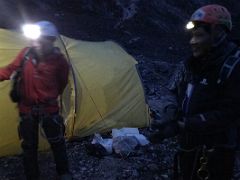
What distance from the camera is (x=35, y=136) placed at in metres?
5.88

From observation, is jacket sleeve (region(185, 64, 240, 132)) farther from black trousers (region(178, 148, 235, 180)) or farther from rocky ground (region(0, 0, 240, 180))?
rocky ground (region(0, 0, 240, 180))

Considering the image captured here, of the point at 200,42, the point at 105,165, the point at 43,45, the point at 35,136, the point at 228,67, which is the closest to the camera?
the point at 228,67

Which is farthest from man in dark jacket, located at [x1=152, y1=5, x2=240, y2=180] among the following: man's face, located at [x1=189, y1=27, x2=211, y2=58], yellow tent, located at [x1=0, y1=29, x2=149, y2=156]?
yellow tent, located at [x1=0, y1=29, x2=149, y2=156]

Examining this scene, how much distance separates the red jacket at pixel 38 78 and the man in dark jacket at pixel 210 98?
2.21 m

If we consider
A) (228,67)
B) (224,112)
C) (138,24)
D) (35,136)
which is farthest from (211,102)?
(138,24)

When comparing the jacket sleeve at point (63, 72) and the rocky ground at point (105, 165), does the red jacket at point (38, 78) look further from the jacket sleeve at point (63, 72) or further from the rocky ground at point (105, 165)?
the rocky ground at point (105, 165)

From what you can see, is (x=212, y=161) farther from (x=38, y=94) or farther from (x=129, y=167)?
(x=129, y=167)

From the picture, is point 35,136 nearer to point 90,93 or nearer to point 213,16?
point 90,93

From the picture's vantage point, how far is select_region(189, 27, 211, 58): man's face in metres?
3.66

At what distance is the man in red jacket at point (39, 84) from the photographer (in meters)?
5.73

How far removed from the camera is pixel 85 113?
26.1 feet

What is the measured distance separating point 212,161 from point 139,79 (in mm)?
4891

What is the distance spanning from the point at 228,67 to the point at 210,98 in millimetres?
299

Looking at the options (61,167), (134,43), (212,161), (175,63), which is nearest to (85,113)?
(61,167)
